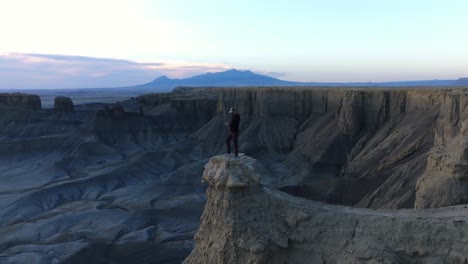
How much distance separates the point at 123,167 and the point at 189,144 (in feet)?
38.5

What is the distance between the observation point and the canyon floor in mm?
25844

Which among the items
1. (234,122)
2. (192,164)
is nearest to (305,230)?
(234,122)

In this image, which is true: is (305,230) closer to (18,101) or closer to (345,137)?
(345,137)

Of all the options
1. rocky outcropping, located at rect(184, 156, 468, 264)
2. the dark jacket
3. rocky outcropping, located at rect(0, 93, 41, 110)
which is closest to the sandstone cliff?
rocky outcropping, located at rect(184, 156, 468, 264)

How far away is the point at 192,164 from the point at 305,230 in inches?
1462

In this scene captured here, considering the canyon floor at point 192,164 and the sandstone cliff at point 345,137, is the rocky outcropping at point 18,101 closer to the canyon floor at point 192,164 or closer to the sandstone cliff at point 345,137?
the canyon floor at point 192,164

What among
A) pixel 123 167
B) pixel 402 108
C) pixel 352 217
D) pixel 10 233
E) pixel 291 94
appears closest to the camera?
pixel 352 217

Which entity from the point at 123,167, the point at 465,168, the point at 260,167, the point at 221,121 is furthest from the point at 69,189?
the point at 465,168

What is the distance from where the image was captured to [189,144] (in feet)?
189

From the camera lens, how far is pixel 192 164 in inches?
1858

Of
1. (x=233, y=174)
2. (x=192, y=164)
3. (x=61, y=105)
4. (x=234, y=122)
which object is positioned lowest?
(x=192, y=164)

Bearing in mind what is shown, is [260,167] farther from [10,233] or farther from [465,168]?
[465,168]

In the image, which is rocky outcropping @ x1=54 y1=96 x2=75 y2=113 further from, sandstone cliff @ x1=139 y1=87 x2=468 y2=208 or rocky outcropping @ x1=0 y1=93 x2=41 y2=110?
sandstone cliff @ x1=139 y1=87 x2=468 y2=208

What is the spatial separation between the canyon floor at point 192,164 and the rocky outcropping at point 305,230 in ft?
1.22
